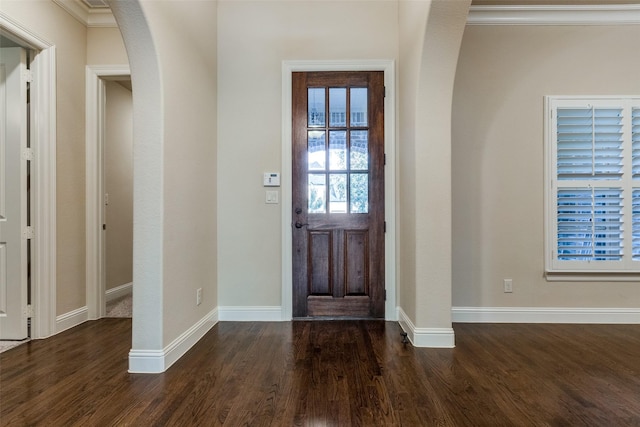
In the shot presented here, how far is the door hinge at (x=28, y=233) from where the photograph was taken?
8.51ft

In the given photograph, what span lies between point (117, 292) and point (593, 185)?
5038 millimetres

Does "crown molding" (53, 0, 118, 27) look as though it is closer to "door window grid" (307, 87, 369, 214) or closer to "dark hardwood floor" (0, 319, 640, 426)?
"door window grid" (307, 87, 369, 214)

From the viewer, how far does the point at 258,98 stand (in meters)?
3.08

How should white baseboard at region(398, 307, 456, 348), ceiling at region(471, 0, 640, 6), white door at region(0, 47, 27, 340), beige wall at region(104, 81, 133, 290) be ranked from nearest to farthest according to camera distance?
1. white baseboard at region(398, 307, 456, 348)
2. white door at region(0, 47, 27, 340)
3. ceiling at region(471, 0, 640, 6)
4. beige wall at region(104, 81, 133, 290)

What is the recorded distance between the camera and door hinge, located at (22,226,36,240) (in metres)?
2.59

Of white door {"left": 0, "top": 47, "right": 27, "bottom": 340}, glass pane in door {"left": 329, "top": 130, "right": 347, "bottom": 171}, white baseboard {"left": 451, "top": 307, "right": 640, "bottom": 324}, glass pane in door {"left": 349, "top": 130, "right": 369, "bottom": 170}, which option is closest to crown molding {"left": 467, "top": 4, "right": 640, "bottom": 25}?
glass pane in door {"left": 349, "top": 130, "right": 369, "bottom": 170}

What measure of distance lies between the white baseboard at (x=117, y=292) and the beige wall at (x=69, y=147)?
808 mm

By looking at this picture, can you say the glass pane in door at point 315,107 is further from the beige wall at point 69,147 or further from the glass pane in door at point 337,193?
the beige wall at point 69,147

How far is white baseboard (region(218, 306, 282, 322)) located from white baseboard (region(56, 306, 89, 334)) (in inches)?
48.0

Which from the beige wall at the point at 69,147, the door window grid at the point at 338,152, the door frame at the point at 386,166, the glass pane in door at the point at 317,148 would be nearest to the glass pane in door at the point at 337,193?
the door window grid at the point at 338,152

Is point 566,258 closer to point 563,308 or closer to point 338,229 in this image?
point 563,308

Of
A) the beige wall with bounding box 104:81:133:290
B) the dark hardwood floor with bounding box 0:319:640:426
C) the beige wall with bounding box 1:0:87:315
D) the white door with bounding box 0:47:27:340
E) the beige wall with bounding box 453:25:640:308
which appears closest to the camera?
the dark hardwood floor with bounding box 0:319:640:426

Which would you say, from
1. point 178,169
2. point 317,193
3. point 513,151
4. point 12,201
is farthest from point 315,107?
point 12,201

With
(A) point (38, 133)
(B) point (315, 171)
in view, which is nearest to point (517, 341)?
(B) point (315, 171)
